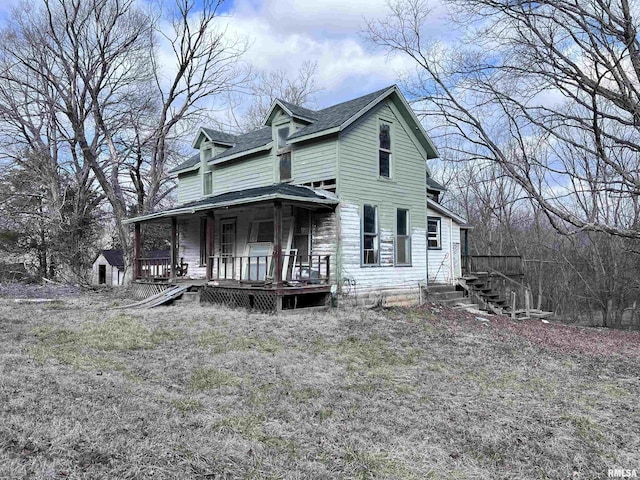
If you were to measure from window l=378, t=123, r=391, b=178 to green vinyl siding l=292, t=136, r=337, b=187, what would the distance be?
6.61 ft

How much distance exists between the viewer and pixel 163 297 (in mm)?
14188

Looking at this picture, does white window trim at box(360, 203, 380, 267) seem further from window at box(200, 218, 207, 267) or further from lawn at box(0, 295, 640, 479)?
window at box(200, 218, 207, 267)

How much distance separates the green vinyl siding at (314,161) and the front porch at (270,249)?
2.34 ft

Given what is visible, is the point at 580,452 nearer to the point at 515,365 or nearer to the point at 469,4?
the point at 515,365

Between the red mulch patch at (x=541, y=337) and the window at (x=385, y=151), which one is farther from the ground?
the window at (x=385, y=151)

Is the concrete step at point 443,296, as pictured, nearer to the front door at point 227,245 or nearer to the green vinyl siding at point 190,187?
the front door at point 227,245

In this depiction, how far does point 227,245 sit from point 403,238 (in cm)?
621

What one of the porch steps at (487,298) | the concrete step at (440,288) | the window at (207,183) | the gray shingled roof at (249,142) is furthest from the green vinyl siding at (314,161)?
the porch steps at (487,298)

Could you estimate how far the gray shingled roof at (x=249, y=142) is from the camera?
54.2 feet

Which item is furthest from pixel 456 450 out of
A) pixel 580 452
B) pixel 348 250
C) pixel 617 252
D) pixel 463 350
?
pixel 617 252

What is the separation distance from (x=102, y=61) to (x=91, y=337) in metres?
18.2

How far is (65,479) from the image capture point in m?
3.32

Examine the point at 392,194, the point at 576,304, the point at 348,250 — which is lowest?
the point at 576,304

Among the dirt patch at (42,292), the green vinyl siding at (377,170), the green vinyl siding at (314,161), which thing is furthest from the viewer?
the dirt patch at (42,292)
